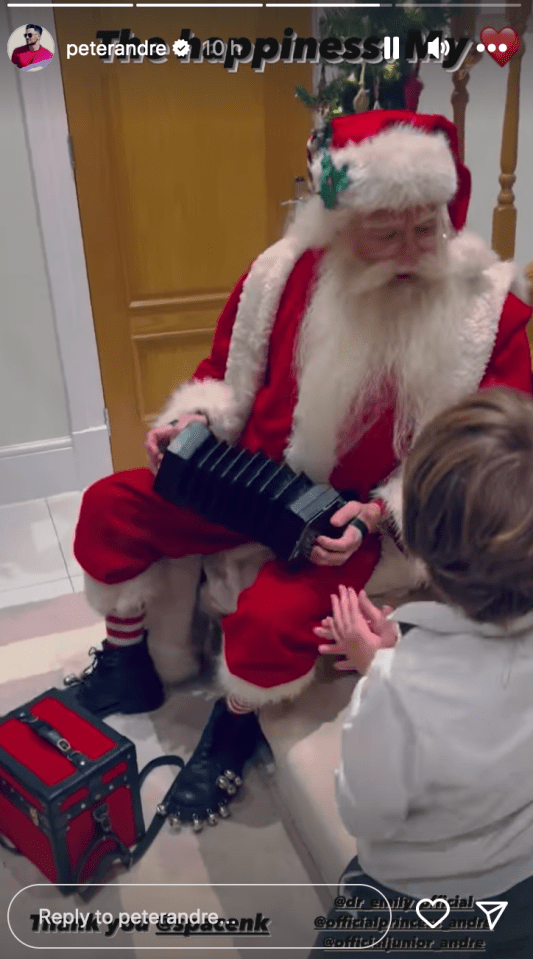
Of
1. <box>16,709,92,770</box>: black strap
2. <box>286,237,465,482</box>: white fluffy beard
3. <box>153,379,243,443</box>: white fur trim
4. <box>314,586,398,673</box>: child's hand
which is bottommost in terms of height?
<box>16,709,92,770</box>: black strap

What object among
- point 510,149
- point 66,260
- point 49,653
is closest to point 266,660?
point 49,653

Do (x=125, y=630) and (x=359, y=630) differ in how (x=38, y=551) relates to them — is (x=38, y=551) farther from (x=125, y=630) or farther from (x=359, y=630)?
(x=359, y=630)

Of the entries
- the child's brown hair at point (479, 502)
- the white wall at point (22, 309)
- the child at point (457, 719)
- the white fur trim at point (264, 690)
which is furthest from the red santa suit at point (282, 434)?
the white wall at point (22, 309)

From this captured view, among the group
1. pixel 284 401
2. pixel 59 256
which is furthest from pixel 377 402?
pixel 59 256

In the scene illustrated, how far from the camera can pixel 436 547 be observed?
0.68m

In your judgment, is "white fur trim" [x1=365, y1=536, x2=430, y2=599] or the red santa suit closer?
the red santa suit

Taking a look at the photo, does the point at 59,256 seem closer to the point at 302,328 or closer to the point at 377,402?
the point at 302,328

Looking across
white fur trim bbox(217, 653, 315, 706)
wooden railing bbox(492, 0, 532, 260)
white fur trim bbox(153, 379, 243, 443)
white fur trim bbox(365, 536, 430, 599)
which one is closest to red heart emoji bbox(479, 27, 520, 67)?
wooden railing bbox(492, 0, 532, 260)

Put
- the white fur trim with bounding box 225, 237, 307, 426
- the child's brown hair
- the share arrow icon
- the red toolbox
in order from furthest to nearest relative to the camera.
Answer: the white fur trim with bounding box 225, 237, 307, 426 → the red toolbox → the share arrow icon → the child's brown hair

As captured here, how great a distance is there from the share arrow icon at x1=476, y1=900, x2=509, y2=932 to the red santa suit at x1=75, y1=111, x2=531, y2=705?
44cm

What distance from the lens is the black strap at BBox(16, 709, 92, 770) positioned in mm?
1108

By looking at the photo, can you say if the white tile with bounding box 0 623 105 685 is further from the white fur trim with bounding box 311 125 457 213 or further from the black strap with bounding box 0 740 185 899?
the white fur trim with bounding box 311 125 457 213

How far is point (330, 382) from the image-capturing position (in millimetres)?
1239

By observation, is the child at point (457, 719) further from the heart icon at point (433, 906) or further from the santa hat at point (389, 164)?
the santa hat at point (389, 164)
